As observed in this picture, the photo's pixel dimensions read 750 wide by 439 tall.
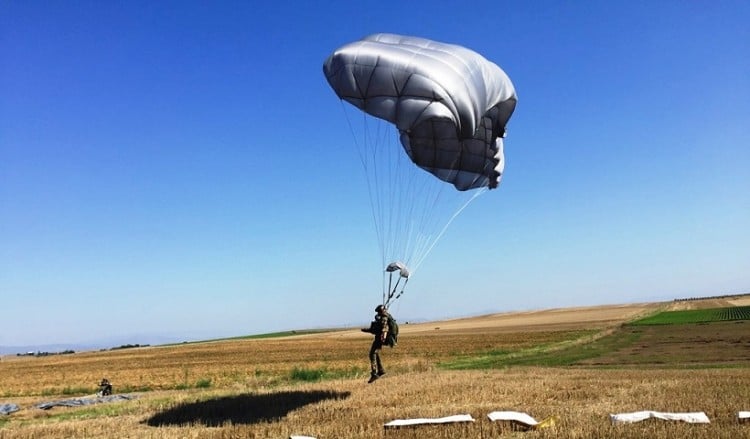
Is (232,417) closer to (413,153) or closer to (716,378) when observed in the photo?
(413,153)

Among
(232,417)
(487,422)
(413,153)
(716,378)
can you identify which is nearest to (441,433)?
(487,422)

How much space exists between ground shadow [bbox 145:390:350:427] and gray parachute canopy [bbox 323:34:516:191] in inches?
282

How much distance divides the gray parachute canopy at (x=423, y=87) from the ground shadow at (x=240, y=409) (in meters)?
7.17

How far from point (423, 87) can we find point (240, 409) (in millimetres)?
9135

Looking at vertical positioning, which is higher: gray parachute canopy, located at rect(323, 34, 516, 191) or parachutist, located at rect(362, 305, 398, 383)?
gray parachute canopy, located at rect(323, 34, 516, 191)

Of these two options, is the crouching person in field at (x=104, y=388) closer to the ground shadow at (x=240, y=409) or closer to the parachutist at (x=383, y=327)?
the ground shadow at (x=240, y=409)

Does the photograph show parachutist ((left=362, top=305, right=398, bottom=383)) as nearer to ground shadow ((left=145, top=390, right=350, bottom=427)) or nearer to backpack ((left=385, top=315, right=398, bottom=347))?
backpack ((left=385, top=315, right=398, bottom=347))

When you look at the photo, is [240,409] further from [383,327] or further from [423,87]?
[423,87]

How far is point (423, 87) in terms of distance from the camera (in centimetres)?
1203

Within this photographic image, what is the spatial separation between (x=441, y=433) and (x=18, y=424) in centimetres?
1177

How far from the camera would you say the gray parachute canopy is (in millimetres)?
12078

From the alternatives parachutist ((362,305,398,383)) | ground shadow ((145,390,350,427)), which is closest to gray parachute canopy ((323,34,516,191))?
parachutist ((362,305,398,383))

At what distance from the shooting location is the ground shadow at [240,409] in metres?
12.7

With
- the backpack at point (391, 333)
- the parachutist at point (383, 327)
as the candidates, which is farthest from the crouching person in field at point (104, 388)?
the backpack at point (391, 333)
